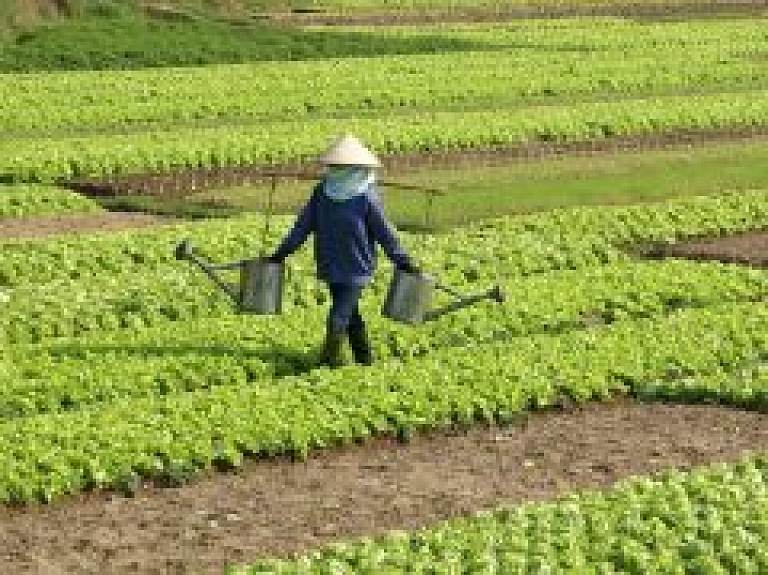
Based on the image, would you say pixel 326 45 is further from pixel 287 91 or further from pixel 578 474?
pixel 578 474

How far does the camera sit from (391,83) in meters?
45.1

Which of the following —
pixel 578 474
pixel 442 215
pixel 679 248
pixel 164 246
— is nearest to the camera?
pixel 578 474

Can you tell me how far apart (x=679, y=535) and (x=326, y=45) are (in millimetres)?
41143

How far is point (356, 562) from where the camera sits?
40.1ft

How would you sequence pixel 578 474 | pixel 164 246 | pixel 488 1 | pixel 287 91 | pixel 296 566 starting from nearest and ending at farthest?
pixel 296 566
pixel 578 474
pixel 164 246
pixel 287 91
pixel 488 1

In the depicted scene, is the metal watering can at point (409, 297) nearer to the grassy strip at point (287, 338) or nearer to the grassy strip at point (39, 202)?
the grassy strip at point (287, 338)

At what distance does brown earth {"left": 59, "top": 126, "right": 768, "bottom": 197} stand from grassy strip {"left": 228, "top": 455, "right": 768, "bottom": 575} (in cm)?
1421

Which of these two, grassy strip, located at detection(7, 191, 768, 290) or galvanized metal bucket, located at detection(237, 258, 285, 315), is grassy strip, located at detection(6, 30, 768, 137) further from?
galvanized metal bucket, located at detection(237, 258, 285, 315)

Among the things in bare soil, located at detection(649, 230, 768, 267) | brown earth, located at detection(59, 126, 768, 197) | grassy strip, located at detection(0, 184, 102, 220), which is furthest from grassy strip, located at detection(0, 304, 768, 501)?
grassy strip, located at detection(0, 184, 102, 220)

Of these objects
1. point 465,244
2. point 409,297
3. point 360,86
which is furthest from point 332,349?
point 360,86

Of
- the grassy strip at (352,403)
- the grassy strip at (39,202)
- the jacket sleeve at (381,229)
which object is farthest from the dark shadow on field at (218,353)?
the grassy strip at (39,202)

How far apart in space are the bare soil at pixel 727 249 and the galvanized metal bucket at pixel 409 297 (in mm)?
8758

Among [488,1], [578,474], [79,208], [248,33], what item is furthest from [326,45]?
[578,474]

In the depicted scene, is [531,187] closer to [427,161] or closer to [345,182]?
[427,161]
